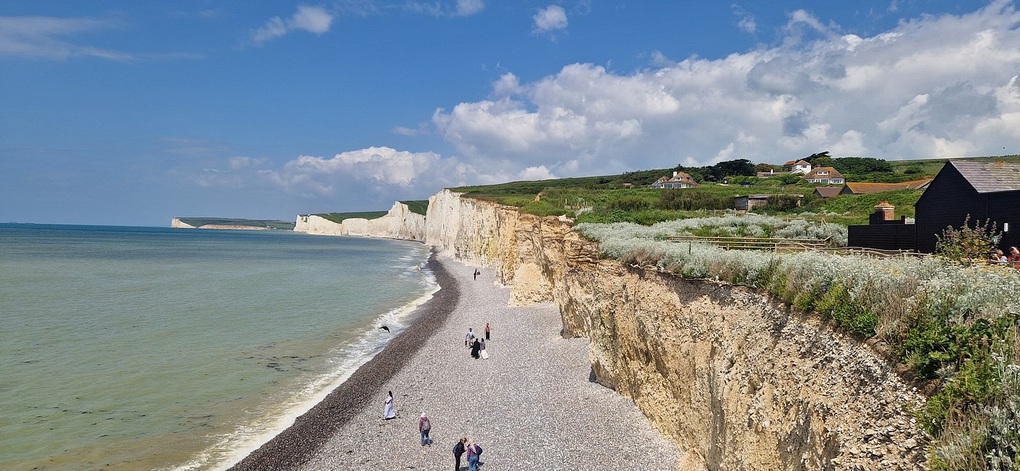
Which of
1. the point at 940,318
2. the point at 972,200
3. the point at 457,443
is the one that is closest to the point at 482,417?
the point at 457,443

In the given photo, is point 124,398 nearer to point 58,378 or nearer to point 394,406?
point 58,378

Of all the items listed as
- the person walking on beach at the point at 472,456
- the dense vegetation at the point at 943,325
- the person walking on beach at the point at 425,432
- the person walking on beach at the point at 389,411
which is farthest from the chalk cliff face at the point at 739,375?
the person walking on beach at the point at 389,411

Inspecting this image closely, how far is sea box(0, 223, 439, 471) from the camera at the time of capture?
15.8 m

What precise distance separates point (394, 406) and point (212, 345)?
539 inches

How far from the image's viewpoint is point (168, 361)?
23.8 m

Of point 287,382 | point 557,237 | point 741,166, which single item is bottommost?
point 287,382

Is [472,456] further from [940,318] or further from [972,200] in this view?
[972,200]

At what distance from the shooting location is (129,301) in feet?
126

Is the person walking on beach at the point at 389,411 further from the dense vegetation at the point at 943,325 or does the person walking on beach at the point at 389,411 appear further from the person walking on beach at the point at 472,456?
the dense vegetation at the point at 943,325

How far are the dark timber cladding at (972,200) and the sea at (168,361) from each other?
21626 mm

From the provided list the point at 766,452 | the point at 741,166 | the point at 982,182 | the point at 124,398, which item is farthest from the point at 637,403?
the point at 741,166

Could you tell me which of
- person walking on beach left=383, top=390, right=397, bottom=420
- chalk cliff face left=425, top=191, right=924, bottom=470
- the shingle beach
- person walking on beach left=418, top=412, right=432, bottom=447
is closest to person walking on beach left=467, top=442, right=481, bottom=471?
the shingle beach

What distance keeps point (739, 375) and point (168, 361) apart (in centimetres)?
2450

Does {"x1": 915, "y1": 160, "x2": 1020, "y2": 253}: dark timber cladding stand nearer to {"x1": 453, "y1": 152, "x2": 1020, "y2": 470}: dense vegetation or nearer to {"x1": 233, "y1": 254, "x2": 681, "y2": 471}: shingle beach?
{"x1": 453, "y1": 152, "x2": 1020, "y2": 470}: dense vegetation
